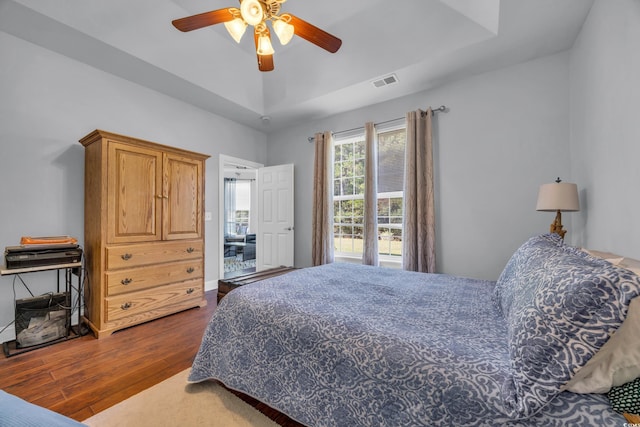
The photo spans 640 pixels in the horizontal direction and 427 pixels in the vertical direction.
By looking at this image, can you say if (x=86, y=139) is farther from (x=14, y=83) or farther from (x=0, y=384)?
(x=0, y=384)

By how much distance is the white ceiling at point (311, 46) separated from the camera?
7.29 feet

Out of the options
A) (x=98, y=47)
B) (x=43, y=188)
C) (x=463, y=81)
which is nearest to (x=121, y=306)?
(x=43, y=188)

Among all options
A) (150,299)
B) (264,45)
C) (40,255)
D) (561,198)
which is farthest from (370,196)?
(40,255)

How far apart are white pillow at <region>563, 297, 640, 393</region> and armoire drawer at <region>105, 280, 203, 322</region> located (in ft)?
10.5

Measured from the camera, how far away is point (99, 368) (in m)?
1.92

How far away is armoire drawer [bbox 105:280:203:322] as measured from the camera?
97.1 inches

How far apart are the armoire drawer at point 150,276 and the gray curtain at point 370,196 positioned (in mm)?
2210

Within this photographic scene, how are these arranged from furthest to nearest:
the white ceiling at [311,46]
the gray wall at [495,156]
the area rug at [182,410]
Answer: the gray wall at [495,156]
the white ceiling at [311,46]
the area rug at [182,410]

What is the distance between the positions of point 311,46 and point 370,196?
82.1 inches

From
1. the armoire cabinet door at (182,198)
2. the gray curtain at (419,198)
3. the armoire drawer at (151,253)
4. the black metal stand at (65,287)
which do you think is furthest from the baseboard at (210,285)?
the gray curtain at (419,198)

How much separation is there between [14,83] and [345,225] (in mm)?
3877

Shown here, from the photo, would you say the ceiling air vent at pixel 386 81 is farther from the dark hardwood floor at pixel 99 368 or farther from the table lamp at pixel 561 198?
the dark hardwood floor at pixel 99 368

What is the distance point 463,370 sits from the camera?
0.86 m

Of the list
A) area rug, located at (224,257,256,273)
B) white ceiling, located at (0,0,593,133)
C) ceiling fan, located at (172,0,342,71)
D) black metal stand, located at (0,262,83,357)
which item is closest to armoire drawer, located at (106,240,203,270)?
black metal stand, located at (0,262,83,357)
